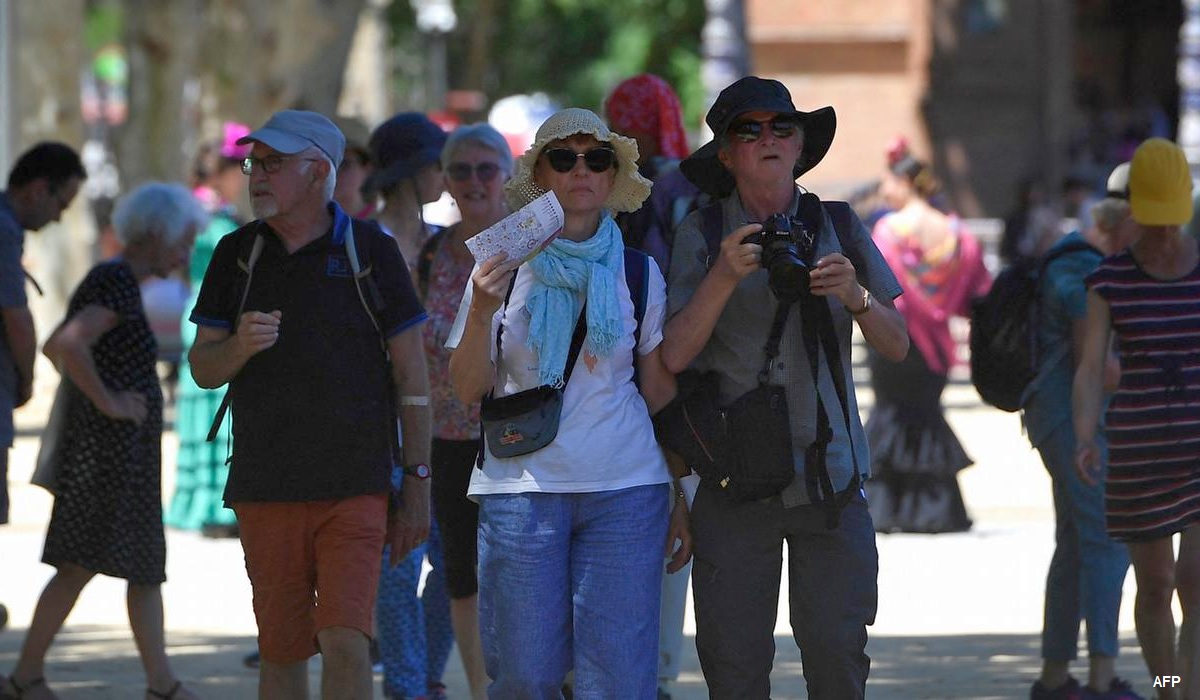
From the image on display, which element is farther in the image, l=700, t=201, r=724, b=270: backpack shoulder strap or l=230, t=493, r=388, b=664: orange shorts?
l=230, t=493, r=388, b=664: orange shorts

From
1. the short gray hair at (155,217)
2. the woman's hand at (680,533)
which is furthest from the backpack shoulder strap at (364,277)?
the short gray hair at (155,217)

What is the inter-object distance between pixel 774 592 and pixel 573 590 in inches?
20.3

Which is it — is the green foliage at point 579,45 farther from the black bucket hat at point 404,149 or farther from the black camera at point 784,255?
the black camera at point 784,255

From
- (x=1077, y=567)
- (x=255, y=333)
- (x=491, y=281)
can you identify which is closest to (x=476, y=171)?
(x=255, y=333)

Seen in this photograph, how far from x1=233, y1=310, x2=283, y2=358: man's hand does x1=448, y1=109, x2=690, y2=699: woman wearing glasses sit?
54 cm

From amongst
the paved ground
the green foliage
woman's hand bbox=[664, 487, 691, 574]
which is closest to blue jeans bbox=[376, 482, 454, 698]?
the paved ground

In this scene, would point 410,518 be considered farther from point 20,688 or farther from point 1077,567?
point 1077,567

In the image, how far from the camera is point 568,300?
5.40m

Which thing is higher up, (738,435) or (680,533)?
(738,435)

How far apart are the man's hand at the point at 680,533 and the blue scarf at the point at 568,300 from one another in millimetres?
480

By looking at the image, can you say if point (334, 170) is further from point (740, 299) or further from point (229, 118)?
point (229, 118)

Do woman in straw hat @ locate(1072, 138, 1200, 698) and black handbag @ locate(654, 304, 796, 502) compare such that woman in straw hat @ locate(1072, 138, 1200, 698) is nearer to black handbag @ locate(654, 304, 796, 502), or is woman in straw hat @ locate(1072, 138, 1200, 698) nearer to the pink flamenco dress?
black handbag @ locate(654, 304, 796, 502)

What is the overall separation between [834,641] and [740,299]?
864 millimetres

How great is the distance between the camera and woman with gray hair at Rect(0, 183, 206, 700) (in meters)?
7.35
